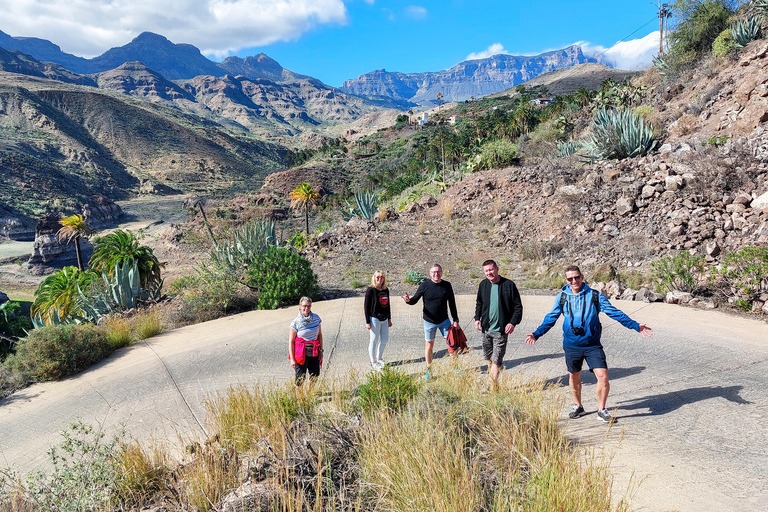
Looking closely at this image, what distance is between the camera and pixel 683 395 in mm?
5066

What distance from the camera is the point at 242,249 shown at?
39.3 ft

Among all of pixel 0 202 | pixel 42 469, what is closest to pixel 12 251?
pixel 0 202

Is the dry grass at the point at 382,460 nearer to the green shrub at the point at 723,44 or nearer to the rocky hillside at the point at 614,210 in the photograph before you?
the rocky hillside at the point at 614,210

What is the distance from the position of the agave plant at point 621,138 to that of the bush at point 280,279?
34.9 feet

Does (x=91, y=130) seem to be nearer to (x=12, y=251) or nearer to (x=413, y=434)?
(x=12, y=251)

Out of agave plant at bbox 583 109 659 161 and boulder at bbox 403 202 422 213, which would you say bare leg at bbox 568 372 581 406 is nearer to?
agave plant at bbox 583 109 659 161

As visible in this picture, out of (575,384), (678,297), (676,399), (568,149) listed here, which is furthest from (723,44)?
(575,384)

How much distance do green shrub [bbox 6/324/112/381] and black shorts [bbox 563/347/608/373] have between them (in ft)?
23.6

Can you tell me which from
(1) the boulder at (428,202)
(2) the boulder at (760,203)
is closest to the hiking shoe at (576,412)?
(2) the boulder at (760,203)

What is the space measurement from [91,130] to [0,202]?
4191cm

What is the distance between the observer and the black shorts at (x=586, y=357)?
14.4ft

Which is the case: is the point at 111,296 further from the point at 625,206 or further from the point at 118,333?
the point at 625,206

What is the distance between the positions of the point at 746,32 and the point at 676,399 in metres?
17.1

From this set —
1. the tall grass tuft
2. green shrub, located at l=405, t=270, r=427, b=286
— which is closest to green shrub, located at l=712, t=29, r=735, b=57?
green shrub, located at l=405, t=270, r=427, b=286
